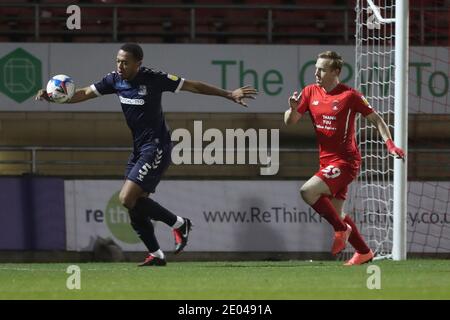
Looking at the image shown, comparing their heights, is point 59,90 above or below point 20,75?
below

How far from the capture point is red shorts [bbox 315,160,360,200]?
31.8ft

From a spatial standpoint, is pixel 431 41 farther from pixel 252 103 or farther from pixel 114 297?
pixel 114 297

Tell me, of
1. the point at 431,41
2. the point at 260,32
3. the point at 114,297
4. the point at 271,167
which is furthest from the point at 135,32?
the point at 114,297

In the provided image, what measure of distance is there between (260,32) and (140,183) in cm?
823

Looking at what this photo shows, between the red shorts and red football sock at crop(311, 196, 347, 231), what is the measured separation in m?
0.12

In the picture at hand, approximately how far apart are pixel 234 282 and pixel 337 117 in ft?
7.31

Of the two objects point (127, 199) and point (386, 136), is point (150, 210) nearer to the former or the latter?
point (127, 199)

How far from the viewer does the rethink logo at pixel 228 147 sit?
15.4 metres

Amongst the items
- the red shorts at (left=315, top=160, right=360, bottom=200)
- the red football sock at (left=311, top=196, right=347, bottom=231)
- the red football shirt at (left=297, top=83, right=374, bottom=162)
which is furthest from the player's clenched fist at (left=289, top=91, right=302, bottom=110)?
the red football sock at (left=311, top=196, right=347, bottom=231)

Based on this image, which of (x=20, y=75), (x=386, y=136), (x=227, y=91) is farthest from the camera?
(x=20, y=75)

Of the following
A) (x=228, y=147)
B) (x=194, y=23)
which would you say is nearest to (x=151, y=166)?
(x=228, y=147)

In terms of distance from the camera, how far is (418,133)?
17609 mm

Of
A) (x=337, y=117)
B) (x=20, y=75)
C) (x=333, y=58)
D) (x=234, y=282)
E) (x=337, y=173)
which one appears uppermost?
(x=20, y=75)

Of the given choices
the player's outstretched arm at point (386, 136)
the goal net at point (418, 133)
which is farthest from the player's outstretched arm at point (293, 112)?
the goal net at point (418, 133)
